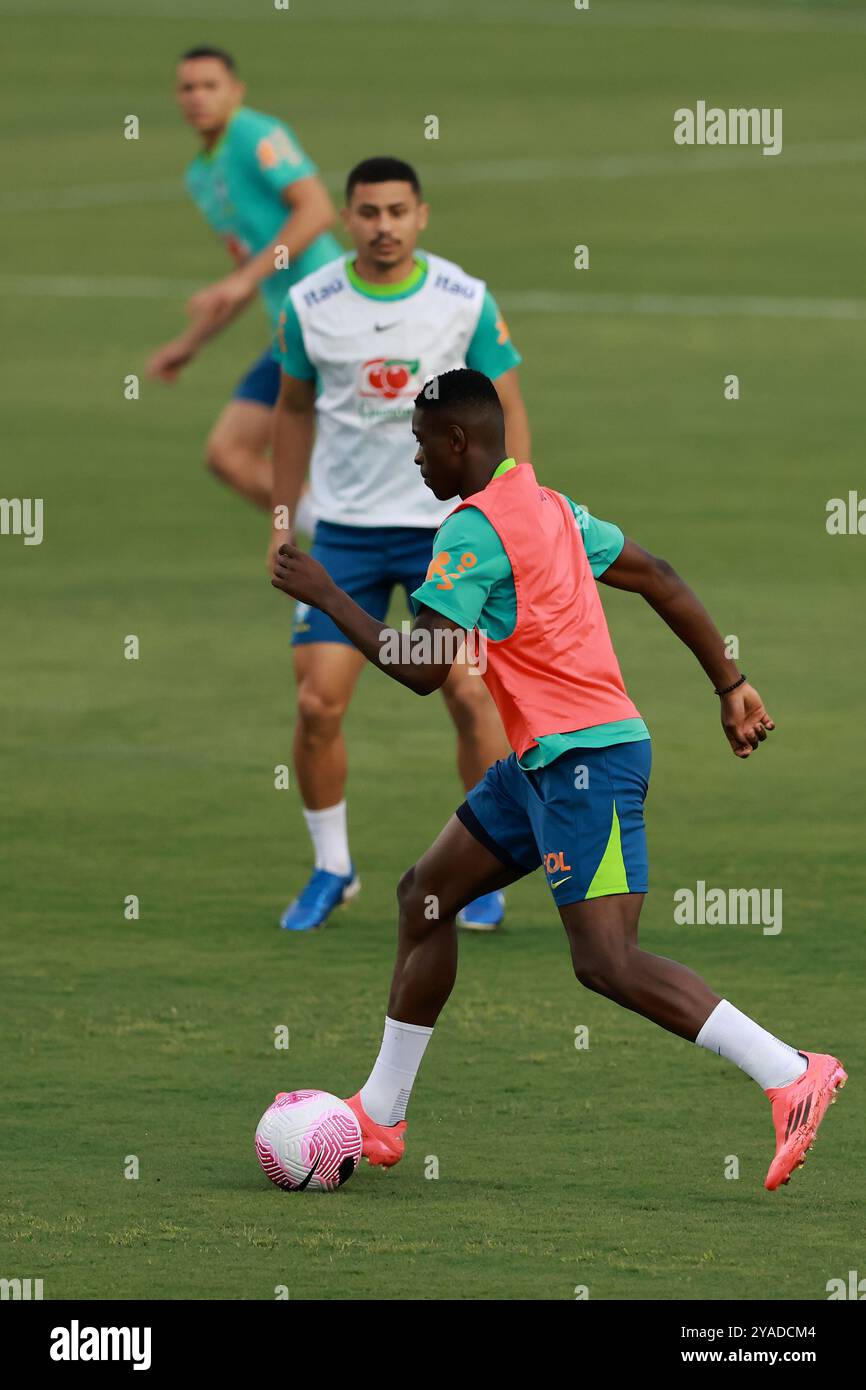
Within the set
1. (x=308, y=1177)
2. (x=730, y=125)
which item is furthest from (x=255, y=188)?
(x=730, y=125)

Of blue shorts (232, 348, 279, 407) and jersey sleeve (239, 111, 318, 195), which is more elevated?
jersey sleeve (239, 111, 318, 195)

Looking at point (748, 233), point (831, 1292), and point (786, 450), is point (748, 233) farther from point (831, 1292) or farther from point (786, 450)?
point (831, 1292)

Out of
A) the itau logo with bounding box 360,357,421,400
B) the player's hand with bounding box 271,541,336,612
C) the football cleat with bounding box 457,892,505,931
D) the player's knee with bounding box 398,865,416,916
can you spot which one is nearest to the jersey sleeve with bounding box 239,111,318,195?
the itau logo with bounding box 360,357,421,400

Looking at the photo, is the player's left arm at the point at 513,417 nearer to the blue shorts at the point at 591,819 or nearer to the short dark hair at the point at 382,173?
the short dark hair at the point at 382,173

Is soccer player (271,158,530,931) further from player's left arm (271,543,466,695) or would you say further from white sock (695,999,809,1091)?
player's left arm (271,543,466,695)

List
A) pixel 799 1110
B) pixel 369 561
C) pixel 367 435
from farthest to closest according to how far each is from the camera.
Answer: pixel 367 435
pixel 369 561
pixel 799 1110

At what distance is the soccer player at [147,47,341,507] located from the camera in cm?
1387

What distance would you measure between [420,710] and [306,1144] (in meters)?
6.52

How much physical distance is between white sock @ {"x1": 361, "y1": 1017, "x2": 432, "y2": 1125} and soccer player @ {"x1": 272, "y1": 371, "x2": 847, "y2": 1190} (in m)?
0.37

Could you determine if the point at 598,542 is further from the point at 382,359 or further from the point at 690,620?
the point at 382,359

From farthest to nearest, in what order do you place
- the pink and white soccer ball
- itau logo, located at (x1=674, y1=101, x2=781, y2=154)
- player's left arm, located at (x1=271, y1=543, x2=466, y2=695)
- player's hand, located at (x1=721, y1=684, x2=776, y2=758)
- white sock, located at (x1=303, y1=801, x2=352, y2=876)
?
1. itau logo, located at (x1=674, y1=101, x2=781, y2=154)
2. white sock, located at (x1=303, y1=801, x2=352, y2=876)
3. player's hand, located at (x1=721, y1=684, x2=776, y2=758)
4. the pink and white soccer ball
5. player's left arm, located at (x1=271, y1=543, x2=466, y2=695)

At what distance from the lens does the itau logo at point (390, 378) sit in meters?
10.7

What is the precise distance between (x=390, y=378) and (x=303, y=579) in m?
3.63

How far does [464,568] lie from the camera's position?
7.29 meters
